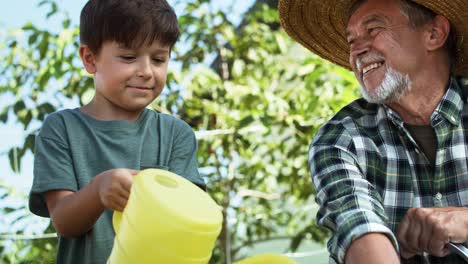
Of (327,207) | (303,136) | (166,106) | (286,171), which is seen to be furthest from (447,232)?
(286,171)

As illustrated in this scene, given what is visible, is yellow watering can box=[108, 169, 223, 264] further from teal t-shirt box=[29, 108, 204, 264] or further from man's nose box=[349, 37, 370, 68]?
man's nose box=[349, 37, 370, 68]

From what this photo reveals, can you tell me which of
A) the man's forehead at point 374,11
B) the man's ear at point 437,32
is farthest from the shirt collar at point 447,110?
the man's forehead at point 374,11

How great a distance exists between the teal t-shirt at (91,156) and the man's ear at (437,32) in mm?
777

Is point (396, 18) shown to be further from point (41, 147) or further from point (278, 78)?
point (278, 78)

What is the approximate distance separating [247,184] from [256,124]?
1.53 ft

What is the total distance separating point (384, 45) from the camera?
6.97 ft

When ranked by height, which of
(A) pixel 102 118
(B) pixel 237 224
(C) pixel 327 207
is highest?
(A) pixel 102 118

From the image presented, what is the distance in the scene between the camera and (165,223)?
4.34 feet

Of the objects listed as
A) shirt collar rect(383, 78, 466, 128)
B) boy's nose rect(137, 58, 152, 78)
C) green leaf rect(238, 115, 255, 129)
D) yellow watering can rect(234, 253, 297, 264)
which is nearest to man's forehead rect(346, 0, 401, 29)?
shirt collar rect(383, 78, 466, 128)

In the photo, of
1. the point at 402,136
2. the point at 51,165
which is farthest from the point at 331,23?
the point at 51,165

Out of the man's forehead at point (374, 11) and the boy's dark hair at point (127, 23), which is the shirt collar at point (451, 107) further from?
the boy's dark hair at point (127, 23)

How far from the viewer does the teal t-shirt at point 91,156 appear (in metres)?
1.73

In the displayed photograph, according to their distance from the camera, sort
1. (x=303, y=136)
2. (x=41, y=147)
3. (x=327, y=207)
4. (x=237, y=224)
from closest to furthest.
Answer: (x=41, y=147) < (x=327, y=207) < (x=303, y=136) < (x=237, y=224)

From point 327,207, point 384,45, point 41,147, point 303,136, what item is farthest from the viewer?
point 303,136
